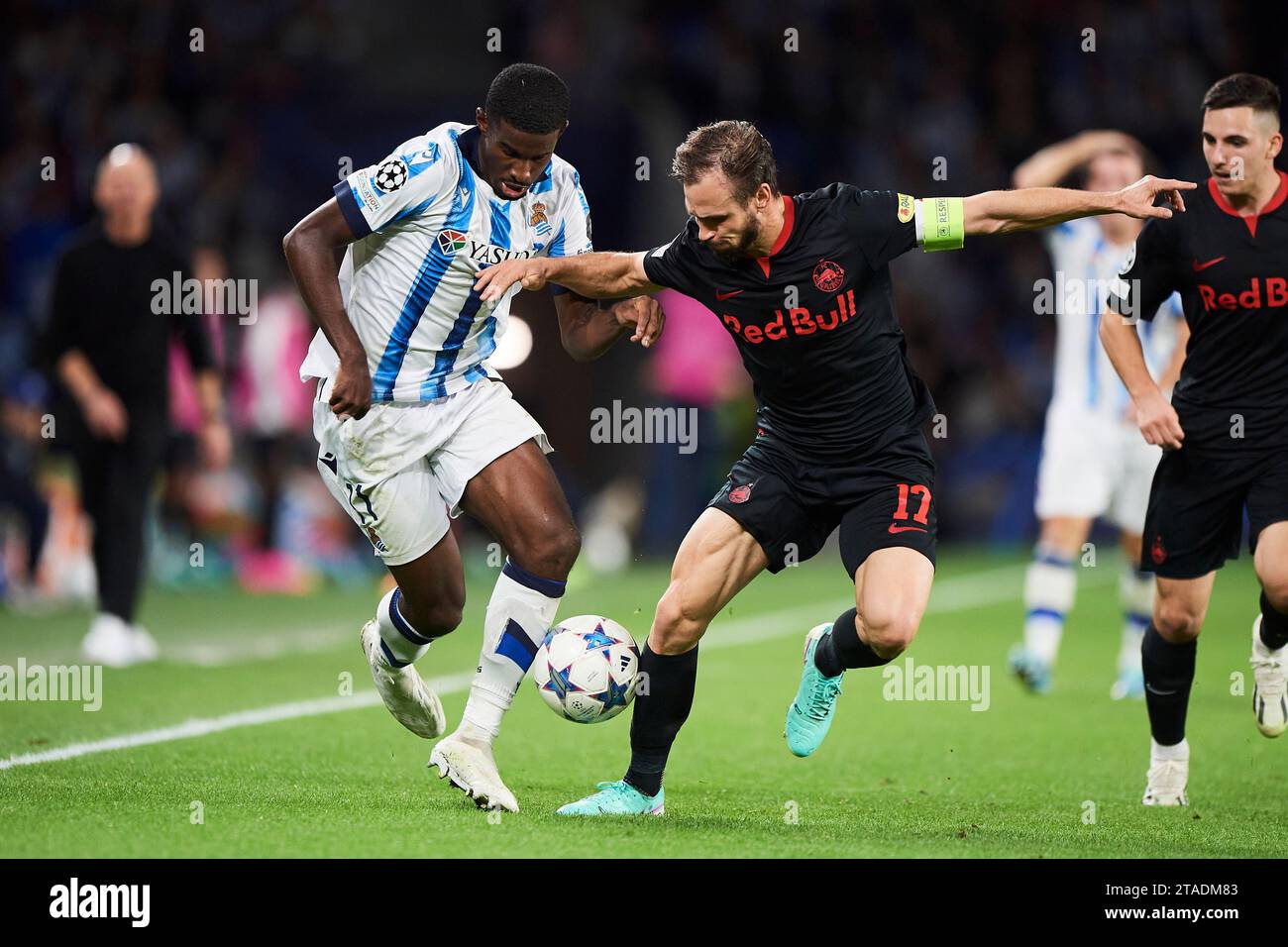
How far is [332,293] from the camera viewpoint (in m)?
5.91

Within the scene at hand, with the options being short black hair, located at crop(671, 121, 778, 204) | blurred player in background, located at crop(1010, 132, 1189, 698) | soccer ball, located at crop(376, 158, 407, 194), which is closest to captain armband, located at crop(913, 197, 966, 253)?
short black hair, located at crop(671, 121, 778, 204)

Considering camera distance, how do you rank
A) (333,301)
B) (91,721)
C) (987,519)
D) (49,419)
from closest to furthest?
(333,301)
(91,721)
(49,419)
(987,519)

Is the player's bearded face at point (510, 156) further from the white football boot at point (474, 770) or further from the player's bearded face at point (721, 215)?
the white football boot at point (474, 770)

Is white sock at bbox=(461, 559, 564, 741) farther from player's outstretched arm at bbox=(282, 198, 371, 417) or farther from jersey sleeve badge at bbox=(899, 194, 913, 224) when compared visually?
jersey sleeve badge at bbox=(899, 194, 913, 224)

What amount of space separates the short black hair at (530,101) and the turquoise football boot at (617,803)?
229 centimetres

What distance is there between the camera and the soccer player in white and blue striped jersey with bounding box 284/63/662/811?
588 cm

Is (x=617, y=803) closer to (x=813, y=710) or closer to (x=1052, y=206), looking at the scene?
(x=813, y=710)

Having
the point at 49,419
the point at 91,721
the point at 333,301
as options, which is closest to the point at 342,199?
the point at 333,301

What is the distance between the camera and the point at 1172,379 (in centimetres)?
802

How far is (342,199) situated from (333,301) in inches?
14.2

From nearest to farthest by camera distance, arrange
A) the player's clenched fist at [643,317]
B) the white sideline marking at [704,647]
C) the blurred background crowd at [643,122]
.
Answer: the player's clenched fist at [643,317], the white sideline marking at [704,647], the blurred background crowd at [643,122]

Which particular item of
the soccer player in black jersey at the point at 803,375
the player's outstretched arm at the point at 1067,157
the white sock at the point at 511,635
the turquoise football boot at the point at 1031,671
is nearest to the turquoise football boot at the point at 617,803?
the soccer player in black jersey at the point at 803,375

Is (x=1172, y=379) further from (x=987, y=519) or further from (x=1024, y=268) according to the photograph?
(x=1024, y=268)

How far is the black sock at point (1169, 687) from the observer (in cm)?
646
